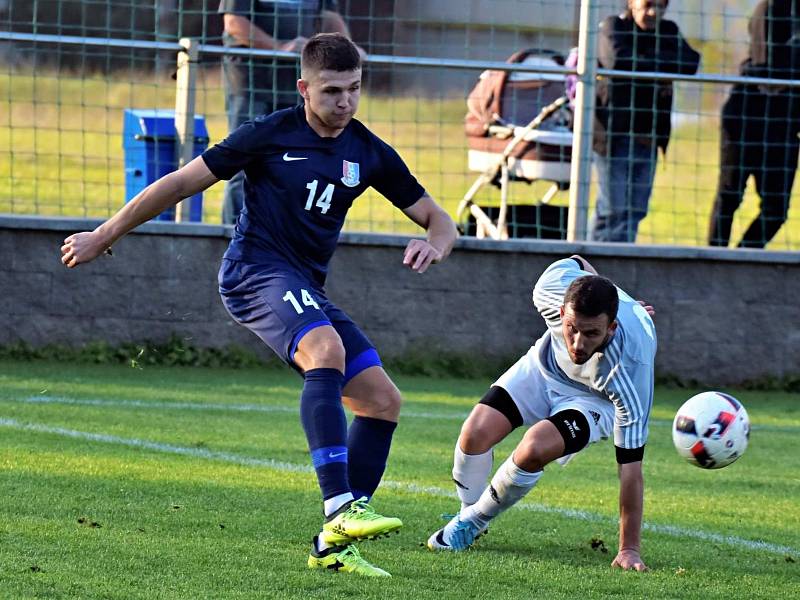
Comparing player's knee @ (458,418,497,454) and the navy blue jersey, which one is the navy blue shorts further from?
player's knee @ (458,418,497,454)

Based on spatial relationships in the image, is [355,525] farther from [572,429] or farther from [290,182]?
[290,182]

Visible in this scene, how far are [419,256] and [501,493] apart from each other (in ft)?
3.23

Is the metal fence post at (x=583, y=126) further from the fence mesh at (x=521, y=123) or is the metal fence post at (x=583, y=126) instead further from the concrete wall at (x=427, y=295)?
the concrete wall at (x=427, y=295)

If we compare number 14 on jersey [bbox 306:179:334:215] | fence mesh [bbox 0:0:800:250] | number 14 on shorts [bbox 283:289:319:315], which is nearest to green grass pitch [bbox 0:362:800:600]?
number 14 on shorts [bbox 283:289:319:315]

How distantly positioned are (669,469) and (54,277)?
14.5 ft

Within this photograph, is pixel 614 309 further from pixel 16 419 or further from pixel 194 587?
pixel 16 419

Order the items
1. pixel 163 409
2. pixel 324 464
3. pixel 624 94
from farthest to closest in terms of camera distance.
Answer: pixel 624 94 → pixel 163 409 → pixel 324 464

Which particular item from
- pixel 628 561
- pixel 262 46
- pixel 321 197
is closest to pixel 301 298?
pixel 321 197

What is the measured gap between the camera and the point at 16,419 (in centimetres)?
737

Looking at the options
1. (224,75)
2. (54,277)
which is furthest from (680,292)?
(54,277)

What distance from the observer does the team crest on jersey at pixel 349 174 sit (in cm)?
514

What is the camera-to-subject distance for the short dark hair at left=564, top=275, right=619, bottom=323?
16.1 feet

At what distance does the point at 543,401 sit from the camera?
562 cm

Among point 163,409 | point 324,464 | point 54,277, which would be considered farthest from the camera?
point 54,277
